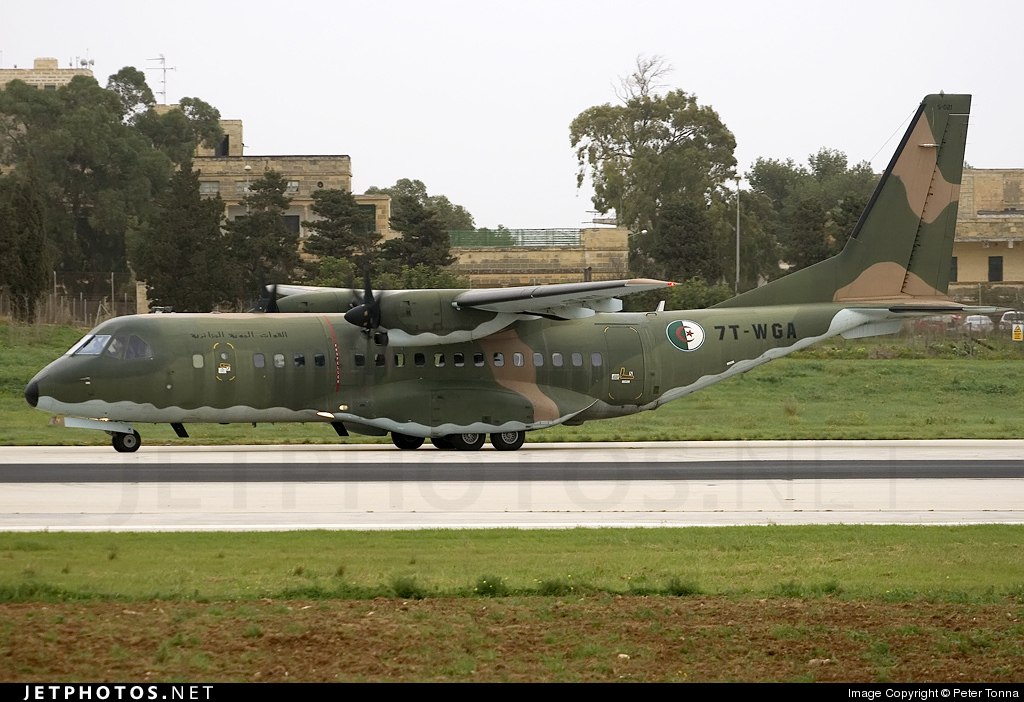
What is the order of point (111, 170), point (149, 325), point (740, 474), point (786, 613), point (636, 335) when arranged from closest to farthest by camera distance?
point (786, 613), point (740, 474), point (149, 325), point (636, 335), point (111, 170)

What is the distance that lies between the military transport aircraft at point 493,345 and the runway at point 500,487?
98 centimetres

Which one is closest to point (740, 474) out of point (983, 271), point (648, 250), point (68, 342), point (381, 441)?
point (381, 441)

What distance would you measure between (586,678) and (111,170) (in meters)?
70.4

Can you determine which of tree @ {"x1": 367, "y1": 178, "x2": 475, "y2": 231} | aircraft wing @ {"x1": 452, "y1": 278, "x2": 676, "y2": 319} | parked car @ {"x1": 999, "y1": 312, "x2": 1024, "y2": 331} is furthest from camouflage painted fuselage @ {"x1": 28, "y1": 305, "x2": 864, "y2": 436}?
tree @ {"x1": 367, "y1": 178, "x2": 475, "y2": 231}

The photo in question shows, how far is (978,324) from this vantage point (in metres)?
52.8

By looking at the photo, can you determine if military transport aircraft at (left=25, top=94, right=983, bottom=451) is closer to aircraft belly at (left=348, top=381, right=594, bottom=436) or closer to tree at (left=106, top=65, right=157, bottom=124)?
aircraft belly at (left=348, top=381, right=594, bottom=436)

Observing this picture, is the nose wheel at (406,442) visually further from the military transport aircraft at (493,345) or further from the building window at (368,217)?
the building window at (368,217)

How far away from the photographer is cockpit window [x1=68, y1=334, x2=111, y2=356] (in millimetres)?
23469

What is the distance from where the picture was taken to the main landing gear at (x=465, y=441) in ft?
84.5

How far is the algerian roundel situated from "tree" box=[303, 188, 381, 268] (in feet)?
112

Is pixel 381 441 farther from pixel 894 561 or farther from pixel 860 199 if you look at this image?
pixel 860 199

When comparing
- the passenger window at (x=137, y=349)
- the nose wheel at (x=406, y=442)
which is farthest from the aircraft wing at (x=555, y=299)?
the passenger window at (x=137, y=349)

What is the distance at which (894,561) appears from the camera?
13000 millimetres

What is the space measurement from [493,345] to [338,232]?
35606mm
